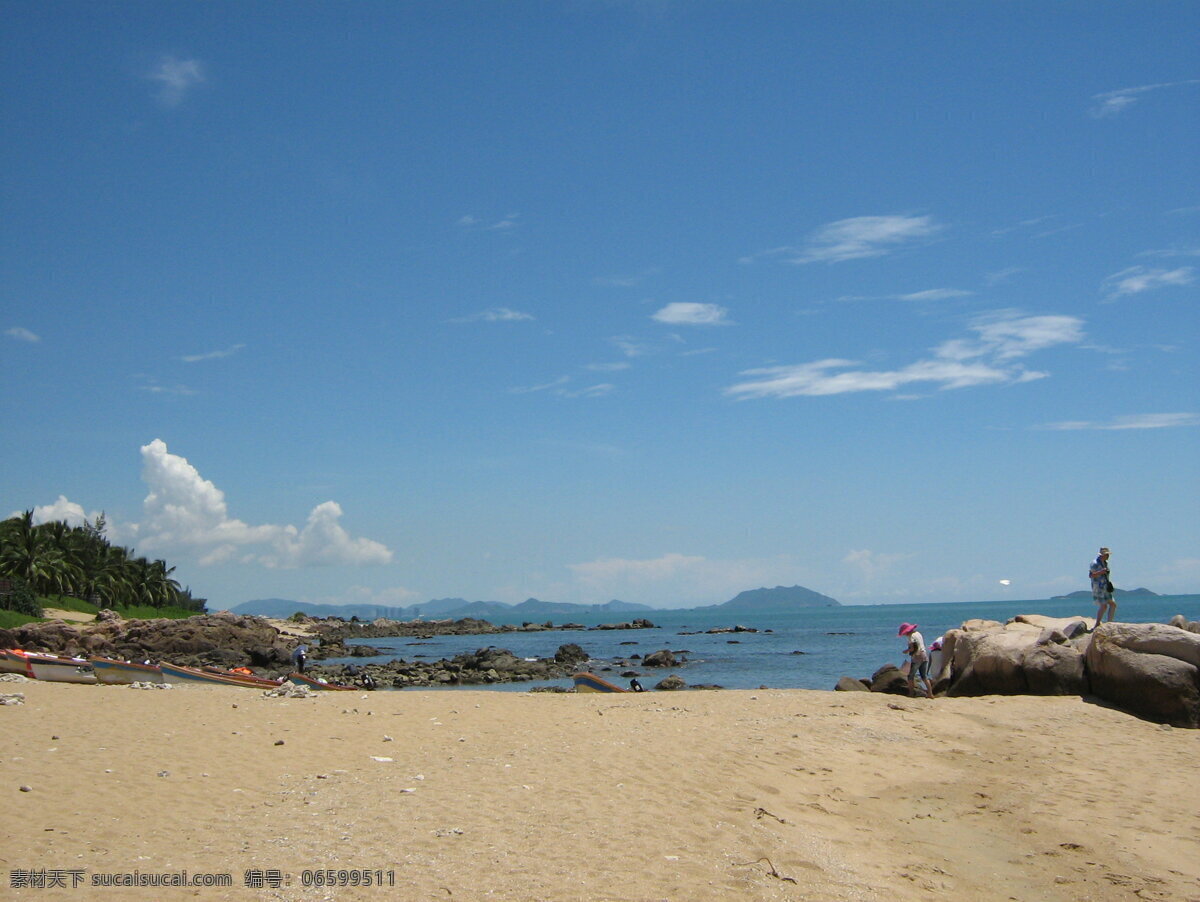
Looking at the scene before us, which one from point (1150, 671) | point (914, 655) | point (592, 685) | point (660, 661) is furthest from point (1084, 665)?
point (660, 661)

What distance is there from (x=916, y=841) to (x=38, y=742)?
12159 millimetres

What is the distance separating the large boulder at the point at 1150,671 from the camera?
1627cm

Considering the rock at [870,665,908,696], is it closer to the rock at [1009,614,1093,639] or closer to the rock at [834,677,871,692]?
the rock at [834,677,871,692]

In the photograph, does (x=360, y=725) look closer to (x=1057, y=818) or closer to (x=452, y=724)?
(x=452, y=724)

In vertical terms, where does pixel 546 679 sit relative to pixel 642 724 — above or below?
below

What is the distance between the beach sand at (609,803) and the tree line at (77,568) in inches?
2185

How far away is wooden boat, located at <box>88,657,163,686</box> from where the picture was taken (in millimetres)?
22844

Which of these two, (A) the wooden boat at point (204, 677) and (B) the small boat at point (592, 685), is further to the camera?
(B) the small boat at point (592, 685)

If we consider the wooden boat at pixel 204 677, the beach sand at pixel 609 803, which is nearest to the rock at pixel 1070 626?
the beach sand at pixel 609 803

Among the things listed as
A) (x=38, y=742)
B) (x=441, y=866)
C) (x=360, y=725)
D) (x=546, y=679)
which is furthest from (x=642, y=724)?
(x=546, y=679)

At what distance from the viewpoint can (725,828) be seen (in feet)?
30.0

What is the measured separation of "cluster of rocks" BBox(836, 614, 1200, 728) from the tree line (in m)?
59.5

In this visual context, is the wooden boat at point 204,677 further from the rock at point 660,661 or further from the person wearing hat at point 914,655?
the rock at point 660,661

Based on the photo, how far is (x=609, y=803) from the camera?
9875mm
